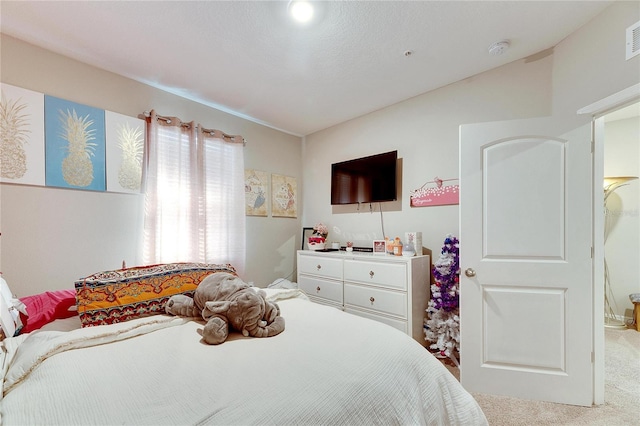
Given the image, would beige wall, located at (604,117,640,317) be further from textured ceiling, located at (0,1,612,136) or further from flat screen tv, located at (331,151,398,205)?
flat screen tv, located at (331,151,398,205)

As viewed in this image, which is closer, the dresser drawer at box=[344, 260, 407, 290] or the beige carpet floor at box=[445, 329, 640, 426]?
the beige carpet floor at box=[445, 329, 640, 426]

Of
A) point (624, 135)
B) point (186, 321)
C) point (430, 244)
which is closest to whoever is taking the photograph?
point (186, 321)

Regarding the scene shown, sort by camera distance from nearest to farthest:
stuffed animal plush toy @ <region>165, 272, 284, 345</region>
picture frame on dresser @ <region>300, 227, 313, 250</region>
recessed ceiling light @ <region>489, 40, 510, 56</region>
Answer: stuffed animal plush toy @ <region>165, 272, 284, 345</region> → recessed ceiling light @ <region>489, 40, 510, 56</region> → picture frame on dresser @ <region>300, 227, 313, 250</region>

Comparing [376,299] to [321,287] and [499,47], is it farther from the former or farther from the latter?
[499,47]

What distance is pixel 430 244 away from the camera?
2.70 metres

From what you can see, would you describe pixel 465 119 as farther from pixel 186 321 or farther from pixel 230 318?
pixel 186 321

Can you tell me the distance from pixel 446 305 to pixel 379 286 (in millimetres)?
594

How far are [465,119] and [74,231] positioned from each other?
3.55 meters

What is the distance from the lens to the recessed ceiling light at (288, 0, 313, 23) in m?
1.60

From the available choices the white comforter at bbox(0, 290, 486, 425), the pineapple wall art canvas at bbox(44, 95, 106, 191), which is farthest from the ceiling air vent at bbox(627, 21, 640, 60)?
the pineapple wall art canvas at bbox(44, 95, 106, 191)

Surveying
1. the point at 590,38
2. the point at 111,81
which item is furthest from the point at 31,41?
the point at 590,38

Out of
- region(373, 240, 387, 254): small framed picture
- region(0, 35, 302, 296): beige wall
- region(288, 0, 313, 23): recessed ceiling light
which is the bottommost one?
region(373, 240, 387, 254): small framed picture

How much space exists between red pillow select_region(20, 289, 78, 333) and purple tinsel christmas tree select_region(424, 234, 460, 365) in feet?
8.68

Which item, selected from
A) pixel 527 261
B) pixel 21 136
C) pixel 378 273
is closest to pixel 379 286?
pixel 378 273
